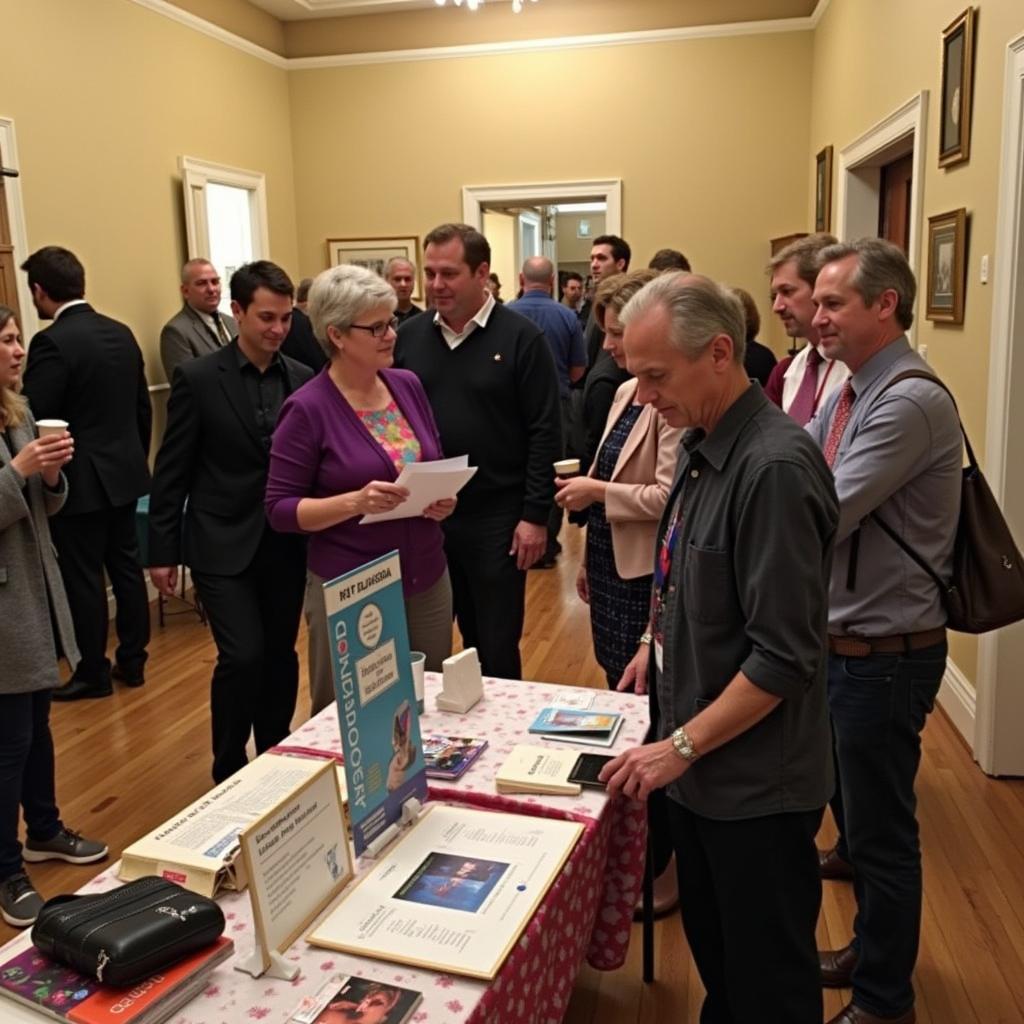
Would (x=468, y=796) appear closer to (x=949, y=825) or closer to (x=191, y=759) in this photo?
(x=949, y=825)

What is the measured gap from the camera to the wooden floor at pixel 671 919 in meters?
2.21

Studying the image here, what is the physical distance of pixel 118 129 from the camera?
5340 millimetres

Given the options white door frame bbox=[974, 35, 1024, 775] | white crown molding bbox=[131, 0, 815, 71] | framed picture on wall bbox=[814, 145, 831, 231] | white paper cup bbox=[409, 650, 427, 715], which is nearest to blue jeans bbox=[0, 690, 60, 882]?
white paper cup bbox=[409, 650, 427, 715]

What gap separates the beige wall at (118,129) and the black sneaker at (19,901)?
325 cm

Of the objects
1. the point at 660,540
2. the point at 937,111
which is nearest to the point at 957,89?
the point at 937,111

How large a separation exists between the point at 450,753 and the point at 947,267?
2.87 metres

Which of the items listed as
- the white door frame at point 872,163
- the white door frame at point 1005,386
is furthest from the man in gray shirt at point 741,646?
the white door frame at point 872,163

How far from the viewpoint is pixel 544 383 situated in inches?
115

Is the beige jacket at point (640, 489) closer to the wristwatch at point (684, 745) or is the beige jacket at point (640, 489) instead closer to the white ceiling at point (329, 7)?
the wristwatch at point (684, 745)

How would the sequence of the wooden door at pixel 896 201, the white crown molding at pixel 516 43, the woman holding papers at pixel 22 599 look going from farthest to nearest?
the white crown molding at pixel 516 43 < the wooden door at pixel 896 201 < the woman holding papers at pixel 22 599

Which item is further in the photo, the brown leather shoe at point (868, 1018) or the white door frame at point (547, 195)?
the white door frame at point (547, 195)

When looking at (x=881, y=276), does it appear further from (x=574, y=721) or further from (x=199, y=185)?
(x=199, y=185)

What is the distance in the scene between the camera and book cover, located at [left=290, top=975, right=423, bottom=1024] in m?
1.13

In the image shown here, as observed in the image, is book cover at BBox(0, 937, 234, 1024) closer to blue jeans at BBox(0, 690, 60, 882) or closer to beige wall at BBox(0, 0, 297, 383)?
blue jeans at BBox(0, 690, 60, 882)
